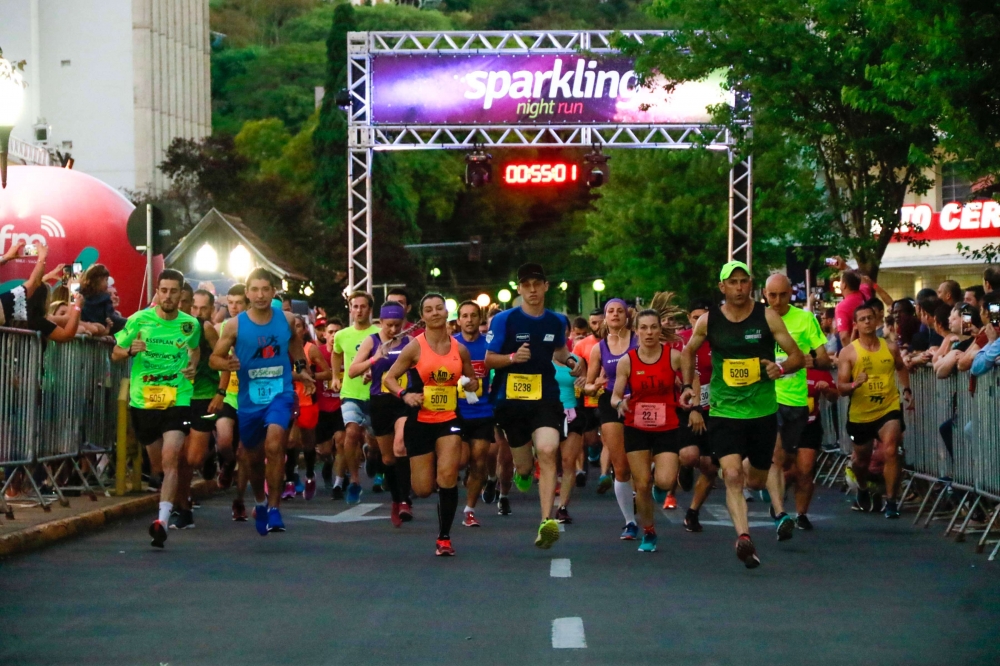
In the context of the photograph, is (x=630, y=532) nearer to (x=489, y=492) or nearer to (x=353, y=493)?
(x=489, y=492)

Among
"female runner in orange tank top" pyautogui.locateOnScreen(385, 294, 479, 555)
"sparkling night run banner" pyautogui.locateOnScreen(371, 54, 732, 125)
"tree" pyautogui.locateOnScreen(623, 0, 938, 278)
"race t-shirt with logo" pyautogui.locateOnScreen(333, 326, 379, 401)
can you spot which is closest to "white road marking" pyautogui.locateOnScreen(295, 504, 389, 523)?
"race t-shirt with logo" pyautogui.locateOnScreen(333, 326, 379, 401)

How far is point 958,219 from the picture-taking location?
49094 millimetres

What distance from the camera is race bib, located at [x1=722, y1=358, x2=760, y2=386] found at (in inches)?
452

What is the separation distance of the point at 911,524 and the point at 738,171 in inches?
760

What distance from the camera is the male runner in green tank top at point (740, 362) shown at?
11.5 m

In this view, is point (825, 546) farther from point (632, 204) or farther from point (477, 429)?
point (632, 204)

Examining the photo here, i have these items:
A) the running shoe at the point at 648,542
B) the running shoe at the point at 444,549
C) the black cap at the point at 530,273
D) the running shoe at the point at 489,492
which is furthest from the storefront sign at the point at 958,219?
the running shoe at the point at 444,549

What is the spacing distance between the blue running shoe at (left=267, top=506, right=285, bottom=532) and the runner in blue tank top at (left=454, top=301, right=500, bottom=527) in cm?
157

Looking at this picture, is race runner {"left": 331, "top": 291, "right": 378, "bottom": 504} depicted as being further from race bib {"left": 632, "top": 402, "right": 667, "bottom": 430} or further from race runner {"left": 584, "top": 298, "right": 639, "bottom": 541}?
race bib {"left": 632, "top": 402, "right": 667, "bottom": 430}

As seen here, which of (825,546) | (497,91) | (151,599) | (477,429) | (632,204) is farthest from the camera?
(632,204)

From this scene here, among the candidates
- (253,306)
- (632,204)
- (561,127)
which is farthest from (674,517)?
(632,204)

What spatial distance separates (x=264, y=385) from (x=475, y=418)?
5.67ft

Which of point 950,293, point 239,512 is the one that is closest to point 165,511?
point 239,512

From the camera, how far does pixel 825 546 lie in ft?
41.7
